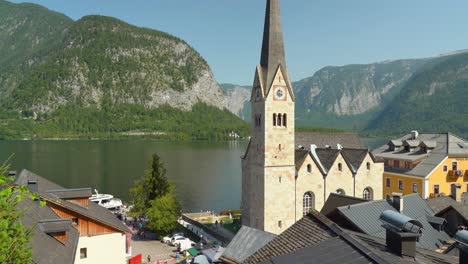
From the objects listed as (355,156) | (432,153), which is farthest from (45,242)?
(432,153)

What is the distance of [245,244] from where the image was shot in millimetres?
21312

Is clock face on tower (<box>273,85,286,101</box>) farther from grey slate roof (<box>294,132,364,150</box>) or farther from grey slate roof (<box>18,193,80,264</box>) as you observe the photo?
grey slate roof (<box>18,193,80,264</box>)

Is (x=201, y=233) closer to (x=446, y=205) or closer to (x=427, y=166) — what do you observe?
(x=446, y=205)

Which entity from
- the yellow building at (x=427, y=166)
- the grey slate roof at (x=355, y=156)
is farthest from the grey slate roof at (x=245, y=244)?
the yellow building at (x=427, y=166)

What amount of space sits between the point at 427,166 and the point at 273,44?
22.2 m

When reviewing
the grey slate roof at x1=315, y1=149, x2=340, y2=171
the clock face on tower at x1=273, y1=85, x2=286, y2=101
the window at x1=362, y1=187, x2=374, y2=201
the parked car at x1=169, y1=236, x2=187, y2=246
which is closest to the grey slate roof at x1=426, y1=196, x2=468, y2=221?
the grey slate roof at x1=315, y1=149, x2=340, y2=171

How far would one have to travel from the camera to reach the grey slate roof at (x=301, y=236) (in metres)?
12.0

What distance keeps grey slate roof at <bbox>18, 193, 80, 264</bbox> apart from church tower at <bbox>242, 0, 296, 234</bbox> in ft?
68.8

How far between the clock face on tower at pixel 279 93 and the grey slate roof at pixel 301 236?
2789 cm

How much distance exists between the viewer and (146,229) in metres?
47.9

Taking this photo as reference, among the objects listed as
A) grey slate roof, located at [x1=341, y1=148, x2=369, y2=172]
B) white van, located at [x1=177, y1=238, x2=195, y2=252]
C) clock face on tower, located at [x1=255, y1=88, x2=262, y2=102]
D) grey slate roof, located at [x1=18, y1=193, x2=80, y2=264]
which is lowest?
white van, located at [x1=177, y1=238, x2=195, y2=252]

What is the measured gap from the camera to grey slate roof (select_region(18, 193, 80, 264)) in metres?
16.6

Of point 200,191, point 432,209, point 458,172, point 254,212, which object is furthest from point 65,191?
point 200,191

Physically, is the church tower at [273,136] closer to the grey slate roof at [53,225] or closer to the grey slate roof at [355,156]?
the grey slate roof at [355,156]
